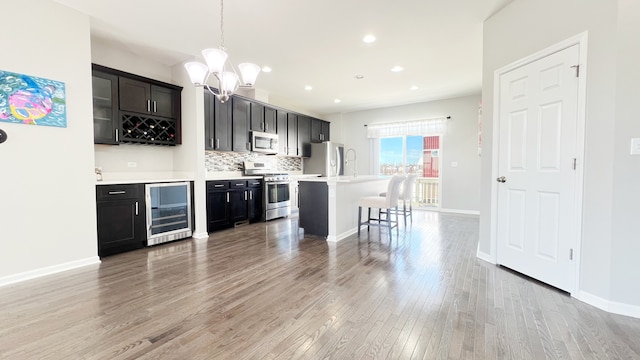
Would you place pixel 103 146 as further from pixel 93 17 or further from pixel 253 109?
pixel 253 109

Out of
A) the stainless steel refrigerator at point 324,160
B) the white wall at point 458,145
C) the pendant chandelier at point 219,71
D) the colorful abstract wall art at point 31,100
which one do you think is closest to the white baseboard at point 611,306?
the pendant chandelier at point 219,71

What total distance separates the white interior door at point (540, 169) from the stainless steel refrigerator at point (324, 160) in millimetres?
4627

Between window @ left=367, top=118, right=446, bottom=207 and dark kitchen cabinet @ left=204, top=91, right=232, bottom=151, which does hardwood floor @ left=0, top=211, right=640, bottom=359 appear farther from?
window @ left=367, top=118, right=446, bottom=207

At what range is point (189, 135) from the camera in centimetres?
427

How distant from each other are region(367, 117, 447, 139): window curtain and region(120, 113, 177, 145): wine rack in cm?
511

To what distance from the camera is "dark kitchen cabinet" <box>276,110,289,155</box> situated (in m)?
6.18

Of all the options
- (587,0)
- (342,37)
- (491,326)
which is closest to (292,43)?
(342,37)

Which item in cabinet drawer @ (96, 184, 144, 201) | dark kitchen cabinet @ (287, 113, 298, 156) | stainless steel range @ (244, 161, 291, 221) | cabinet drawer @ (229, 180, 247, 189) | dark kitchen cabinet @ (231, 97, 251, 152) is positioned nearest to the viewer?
cabinet drawer @ (96, 184, 144, 201)

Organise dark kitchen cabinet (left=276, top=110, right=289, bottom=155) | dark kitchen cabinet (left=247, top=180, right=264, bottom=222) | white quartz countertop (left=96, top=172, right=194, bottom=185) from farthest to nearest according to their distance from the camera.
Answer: dark kitchen cabinet (left=276, top=110, right=289, bottom=155)
dark kitchen cabinet (left=247, top=180, right=264, bottom=222)
white quartz countertop (left=96, top=172, right=194, bottom=185)

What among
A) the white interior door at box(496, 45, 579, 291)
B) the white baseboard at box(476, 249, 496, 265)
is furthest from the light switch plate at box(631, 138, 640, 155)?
the white baseboard at box(476, 249, 496, 265)

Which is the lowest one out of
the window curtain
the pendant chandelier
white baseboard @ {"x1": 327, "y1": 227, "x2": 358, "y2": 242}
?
white baseboard @ {"x1": 327, "y1": 227, "x2": 358, "y2": 242}

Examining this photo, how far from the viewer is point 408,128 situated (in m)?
7.10

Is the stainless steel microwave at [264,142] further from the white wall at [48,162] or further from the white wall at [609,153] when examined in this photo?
the white wall at [609,153]

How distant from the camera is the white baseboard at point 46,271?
100 inches
